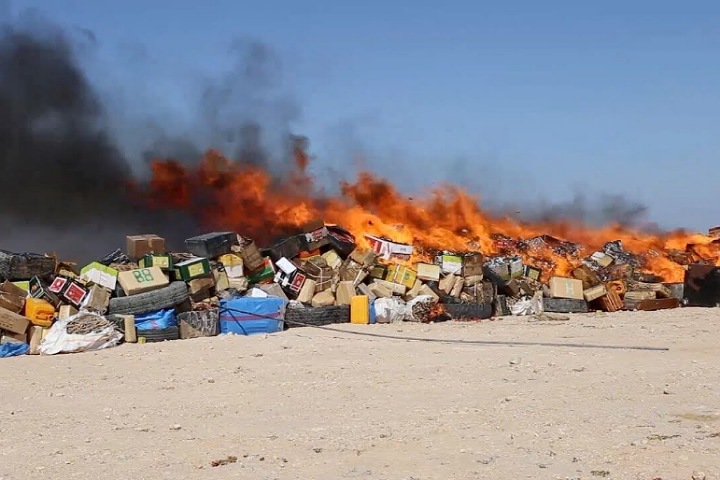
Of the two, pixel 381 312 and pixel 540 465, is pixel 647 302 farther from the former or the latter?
pixel 540 465

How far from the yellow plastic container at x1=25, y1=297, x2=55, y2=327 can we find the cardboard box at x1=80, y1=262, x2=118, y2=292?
92 centimetres

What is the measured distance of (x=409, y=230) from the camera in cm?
2072

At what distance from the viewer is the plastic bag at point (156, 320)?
14102 millimetres

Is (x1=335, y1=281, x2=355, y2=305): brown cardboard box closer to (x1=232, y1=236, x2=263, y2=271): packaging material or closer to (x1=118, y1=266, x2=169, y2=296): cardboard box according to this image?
(x1=232, y1=236, x2=263, y2=271): packaging material

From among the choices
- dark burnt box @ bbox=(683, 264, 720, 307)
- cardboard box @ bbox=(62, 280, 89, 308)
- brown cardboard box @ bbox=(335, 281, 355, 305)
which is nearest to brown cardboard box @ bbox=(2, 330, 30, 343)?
cardboard box @ bbox=(62, 280, 89, 308)

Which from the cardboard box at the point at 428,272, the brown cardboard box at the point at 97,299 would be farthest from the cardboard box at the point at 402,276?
the brown cardboard box at the point at 97,299

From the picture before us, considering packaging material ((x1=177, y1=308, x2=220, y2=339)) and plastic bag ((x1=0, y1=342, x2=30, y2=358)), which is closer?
plastic bag ((x1=0, y1=342, x2=30, y2=358))

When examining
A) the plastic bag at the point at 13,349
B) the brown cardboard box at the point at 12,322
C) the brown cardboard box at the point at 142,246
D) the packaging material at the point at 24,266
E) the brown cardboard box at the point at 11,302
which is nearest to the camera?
the plastic bag at the point at 13,349

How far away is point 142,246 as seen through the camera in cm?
1520

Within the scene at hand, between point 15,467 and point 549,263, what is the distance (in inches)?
660

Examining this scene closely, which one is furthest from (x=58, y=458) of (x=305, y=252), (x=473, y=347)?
(x=305, y=252)

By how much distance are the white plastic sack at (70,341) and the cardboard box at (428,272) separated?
6.73 metres

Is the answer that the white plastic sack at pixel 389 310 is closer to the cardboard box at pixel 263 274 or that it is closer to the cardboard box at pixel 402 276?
the cardboard box at pixel 402 276

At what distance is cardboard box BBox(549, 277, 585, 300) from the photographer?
1841 cm
